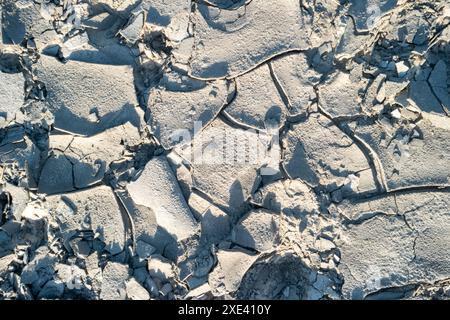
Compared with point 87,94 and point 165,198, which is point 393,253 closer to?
point 165,198

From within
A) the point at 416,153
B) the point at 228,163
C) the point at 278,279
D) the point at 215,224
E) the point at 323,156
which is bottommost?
the point at 278,279

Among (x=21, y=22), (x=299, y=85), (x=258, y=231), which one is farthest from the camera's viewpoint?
(x=21, y=22)

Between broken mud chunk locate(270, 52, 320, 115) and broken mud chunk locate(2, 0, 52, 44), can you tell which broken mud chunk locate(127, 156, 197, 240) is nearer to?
broken mud chunk locate(270, 52, 320, 115)

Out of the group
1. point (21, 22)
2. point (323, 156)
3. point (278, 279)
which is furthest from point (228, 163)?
point (21, 22)

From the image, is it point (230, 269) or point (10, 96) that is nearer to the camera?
point (230, 269)

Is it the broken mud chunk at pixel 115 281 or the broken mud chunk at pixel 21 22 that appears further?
the broken mud chunk at pixel 21 22

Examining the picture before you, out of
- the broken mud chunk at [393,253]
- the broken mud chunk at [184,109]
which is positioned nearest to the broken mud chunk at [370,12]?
the broken mud chunk at [184,109]

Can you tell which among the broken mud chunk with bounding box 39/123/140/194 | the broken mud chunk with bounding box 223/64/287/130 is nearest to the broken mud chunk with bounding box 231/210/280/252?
the broken mud chunk with bounding box 223/64/287/130

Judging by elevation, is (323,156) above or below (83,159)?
above

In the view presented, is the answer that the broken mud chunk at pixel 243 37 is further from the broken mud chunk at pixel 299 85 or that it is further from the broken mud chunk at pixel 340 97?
the broken mud chunk at pixel 340 97
